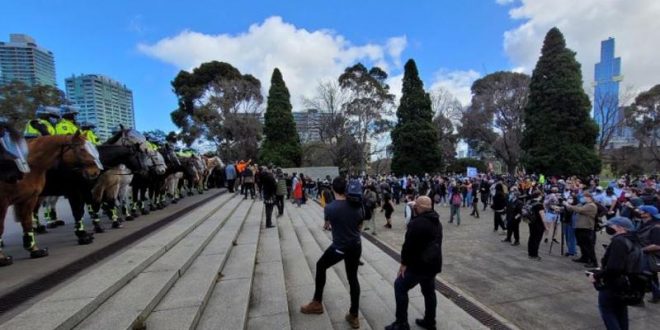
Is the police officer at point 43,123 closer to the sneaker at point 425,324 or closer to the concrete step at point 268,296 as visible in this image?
the concrete step at point 268,296

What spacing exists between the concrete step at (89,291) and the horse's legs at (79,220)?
2.42 feet

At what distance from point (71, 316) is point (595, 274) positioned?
5710mm

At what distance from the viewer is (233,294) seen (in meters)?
4.29

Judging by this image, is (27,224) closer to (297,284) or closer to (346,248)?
(297,284)

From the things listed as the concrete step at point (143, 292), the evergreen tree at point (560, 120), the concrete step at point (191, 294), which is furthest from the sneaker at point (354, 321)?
the evergreen tree at point (560, 120)

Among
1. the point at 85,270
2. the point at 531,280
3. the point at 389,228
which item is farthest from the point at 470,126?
the point at 85,270

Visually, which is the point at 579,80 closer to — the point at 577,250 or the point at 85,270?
the point at 577,250

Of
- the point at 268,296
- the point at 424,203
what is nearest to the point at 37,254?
the point at 268,296

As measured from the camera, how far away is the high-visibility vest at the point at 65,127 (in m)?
6.21

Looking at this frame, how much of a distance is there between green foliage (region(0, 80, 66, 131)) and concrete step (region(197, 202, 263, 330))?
650 inches

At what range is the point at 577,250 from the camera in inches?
348

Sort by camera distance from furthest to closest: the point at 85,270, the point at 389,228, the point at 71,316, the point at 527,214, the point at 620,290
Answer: the point at 389,228 < the point at 527,214 < the point at 85,270 < the point at 620,290 < the point at 71,316

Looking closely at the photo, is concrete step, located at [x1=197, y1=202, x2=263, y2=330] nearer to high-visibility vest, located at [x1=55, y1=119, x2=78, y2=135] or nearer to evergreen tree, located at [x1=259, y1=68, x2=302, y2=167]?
high-visibility vest, located at [x1=55, y1=119, x2=78, y2=135]

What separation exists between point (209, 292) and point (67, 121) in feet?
17.2
